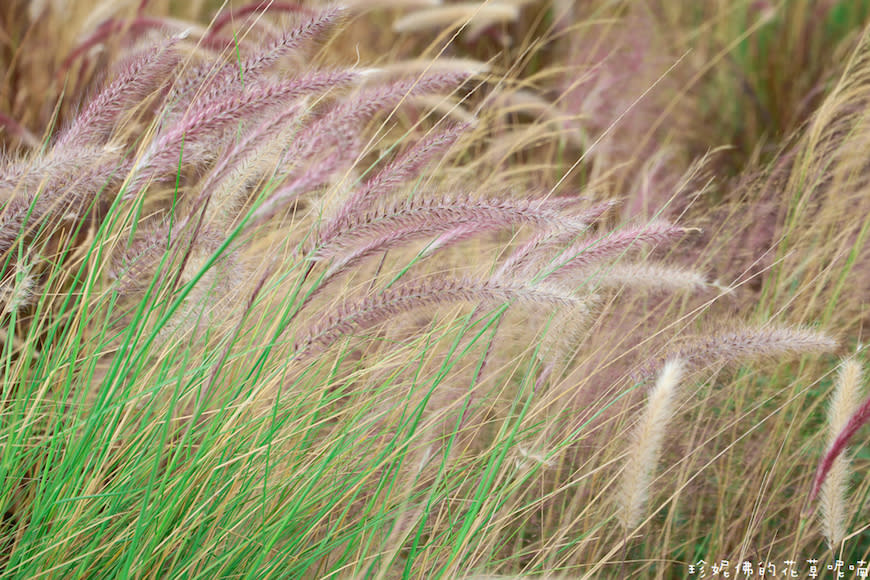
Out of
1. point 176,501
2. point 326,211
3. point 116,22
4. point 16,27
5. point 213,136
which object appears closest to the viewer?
point 176,501

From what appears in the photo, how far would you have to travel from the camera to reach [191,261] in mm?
1623

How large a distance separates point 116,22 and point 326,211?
38.3 inches

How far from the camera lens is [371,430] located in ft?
5.41

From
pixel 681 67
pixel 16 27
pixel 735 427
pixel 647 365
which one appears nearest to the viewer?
pixel 647 365

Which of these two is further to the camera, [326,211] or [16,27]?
[16,27]

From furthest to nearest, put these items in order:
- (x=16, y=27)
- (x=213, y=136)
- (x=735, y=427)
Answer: (x=16, y=27), (x=735, y=427), (x=213, y=136)

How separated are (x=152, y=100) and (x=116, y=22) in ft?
0.72

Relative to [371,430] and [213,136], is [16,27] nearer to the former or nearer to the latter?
[213,136]

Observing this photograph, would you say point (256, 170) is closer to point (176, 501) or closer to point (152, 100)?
point (176, 501)

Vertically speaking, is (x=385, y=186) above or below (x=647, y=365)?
above

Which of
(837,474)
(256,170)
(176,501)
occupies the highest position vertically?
(256,170)

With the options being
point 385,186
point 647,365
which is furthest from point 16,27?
point 647,365

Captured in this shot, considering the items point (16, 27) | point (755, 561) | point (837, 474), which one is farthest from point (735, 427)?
point (16, 27)

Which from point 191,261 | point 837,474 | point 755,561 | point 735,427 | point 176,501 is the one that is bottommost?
point 755,561
